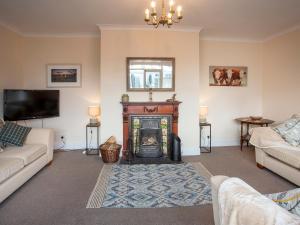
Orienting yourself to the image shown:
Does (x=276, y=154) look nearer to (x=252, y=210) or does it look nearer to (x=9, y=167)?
(x=252, y=210)

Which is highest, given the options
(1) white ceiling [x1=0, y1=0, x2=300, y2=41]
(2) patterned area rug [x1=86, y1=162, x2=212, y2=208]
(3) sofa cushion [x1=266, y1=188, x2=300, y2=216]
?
(1) white ceiling [x1=0, y1=0, x2=300, y2=41]

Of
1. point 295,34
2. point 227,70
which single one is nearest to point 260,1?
point 295,34

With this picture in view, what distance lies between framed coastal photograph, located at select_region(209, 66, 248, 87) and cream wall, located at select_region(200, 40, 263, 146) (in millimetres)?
91

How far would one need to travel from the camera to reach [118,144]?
170 inches

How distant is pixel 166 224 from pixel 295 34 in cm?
446

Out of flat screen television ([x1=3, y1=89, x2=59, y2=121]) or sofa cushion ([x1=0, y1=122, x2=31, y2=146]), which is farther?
flat screen television ([x1=3, y1=89, x2=59, y2=121])

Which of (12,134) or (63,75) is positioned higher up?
(63,75)

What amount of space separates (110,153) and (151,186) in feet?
4.23

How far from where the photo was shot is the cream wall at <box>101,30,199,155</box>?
14.3ft

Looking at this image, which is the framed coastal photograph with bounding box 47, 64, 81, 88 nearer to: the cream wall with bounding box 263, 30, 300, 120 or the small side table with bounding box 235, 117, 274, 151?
the small side table with bounding box 235, 117, 274, 151

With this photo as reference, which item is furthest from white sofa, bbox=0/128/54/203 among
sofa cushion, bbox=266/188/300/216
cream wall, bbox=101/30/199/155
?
sofa cushion, bbox=266/188/300/216

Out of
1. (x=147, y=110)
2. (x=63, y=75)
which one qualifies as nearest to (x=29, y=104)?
(x=63, y=75)

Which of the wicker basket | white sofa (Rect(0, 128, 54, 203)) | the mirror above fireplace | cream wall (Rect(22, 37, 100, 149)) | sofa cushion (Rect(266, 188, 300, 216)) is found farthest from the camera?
cream wall (Rect(22, 37, 100, 149))

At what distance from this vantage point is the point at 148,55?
4.41 metres
